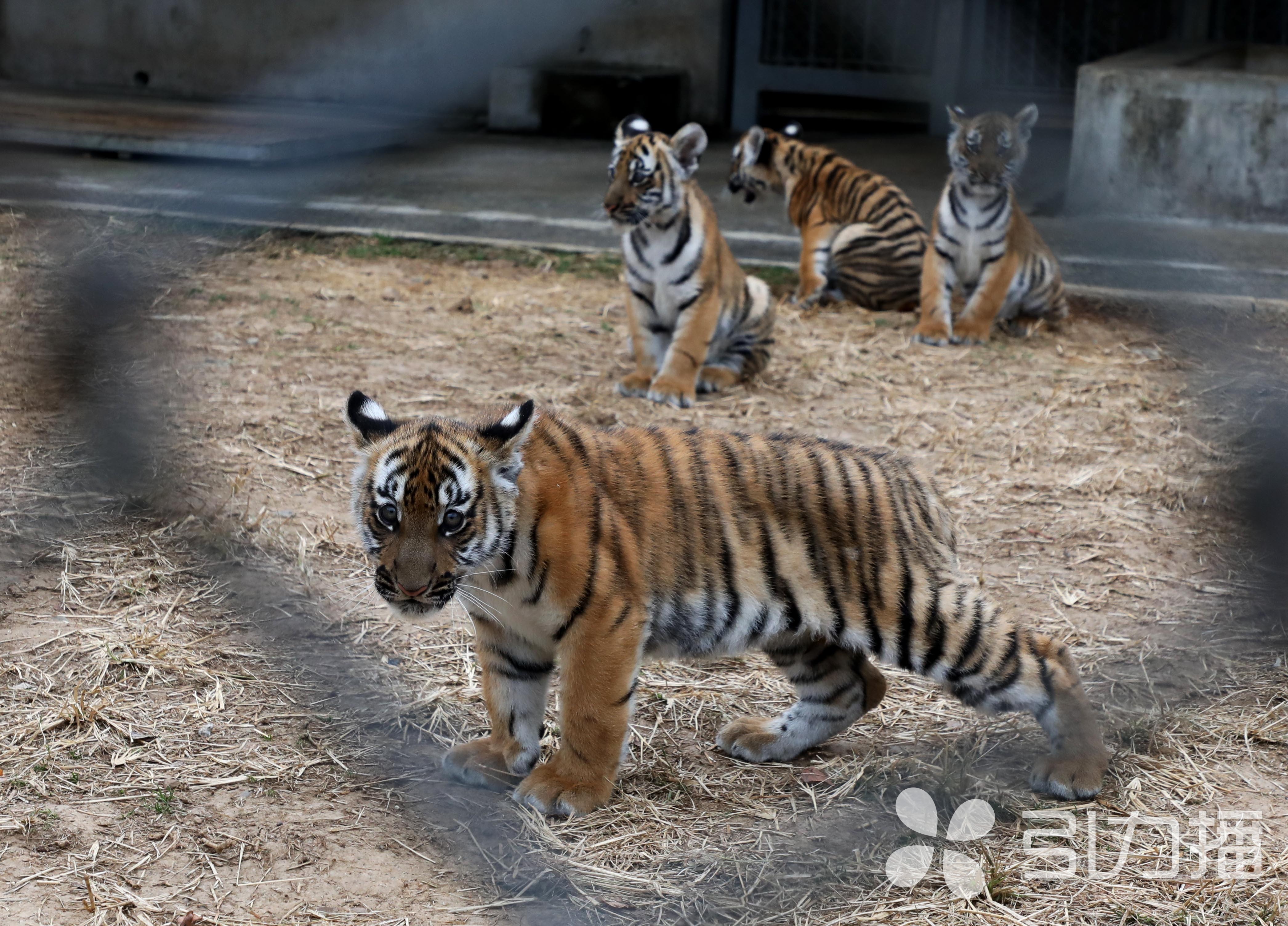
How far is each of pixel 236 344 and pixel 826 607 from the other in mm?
3158

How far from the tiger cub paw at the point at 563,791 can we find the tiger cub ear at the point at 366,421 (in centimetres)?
58

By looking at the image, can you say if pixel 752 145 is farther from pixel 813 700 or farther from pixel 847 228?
pixel 813 700

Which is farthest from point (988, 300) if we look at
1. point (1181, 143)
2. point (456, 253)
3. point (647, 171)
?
point (456, 253)

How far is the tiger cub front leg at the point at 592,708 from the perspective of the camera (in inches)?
82.1

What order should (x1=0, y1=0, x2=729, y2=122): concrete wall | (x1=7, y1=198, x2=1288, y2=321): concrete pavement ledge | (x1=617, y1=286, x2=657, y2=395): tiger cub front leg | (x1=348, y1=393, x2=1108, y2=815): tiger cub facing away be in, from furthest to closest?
1. (x1=0, y1=0, x2=729, y2=122): concrete wall
2. (x1=617, y1=286, x2=657, y2=395): tiger cub front leg
3. (x1=348, y1=393, x2=1108, y2=815): tiger cub facing away
4. (x1=7, y1=198, x2=1288, y2=321): concrete pavement ledge

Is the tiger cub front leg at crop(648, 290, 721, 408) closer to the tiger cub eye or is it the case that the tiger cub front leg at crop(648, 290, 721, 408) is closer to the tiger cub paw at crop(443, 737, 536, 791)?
the tiger cub paw at crop(443, 737, 536, 791)

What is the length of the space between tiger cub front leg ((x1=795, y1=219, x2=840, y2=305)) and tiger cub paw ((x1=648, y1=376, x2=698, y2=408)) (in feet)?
4.68

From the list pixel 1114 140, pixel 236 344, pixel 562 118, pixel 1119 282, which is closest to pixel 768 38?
pixel 562 118

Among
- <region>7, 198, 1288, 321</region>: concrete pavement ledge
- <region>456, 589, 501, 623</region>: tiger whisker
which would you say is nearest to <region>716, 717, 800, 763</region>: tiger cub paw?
<region>456, 589, 501, 623</region>: tiger whisker

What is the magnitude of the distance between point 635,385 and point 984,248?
1.65 m

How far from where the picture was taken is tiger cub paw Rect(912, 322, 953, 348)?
5.24 meters

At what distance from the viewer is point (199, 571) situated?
2873 millimetres

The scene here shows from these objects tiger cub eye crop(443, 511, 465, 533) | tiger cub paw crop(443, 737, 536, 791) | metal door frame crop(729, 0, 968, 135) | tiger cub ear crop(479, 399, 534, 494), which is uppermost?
metal door frame crop(729, 0, 968, 135)

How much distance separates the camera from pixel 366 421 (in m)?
2.06
